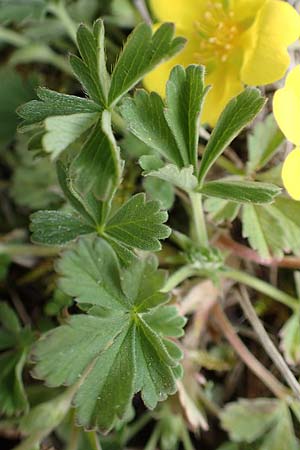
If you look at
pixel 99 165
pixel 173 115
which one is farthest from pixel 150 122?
pixel 99 165

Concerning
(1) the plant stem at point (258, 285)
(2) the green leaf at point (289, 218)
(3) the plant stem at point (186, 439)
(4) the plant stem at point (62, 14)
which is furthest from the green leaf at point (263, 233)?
(4) the plant stem at point (62, 14)

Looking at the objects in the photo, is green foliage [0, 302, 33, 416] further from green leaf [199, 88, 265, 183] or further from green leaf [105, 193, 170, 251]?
green leaf [199, 88, 265, 183]

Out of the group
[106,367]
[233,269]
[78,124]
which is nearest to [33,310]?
[233,269]

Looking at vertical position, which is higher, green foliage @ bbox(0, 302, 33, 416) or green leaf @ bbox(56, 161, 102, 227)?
green leaf @ bbox(56, 161, 102, 227)

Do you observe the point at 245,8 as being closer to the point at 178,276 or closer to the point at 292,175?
the point at 292,175

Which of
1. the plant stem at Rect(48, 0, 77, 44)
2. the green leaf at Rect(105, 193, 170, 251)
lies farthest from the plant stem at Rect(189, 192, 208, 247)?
the plant stem at Rect(48, 0, 77, 44)
